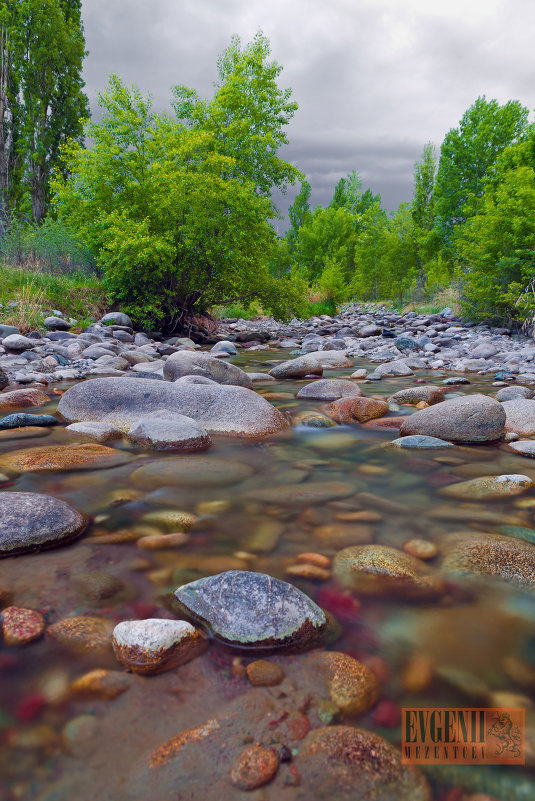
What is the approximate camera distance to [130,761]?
1.05 metres

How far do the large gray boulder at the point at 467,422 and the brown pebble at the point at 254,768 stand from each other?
3201mm

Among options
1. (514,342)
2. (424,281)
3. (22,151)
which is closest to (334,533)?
(514,342)

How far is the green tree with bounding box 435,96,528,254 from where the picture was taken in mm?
28125

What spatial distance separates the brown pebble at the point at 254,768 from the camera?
3.28 ft

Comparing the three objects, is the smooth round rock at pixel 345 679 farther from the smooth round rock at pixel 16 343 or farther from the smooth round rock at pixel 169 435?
the smooth round rock at pixel 16 343

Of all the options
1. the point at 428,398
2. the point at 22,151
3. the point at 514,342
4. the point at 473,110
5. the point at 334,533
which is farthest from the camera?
the point at 473,110

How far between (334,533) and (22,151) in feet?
85.1

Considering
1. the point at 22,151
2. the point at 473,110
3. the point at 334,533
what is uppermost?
the point at 473,110

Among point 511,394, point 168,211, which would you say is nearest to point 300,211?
point 168,211

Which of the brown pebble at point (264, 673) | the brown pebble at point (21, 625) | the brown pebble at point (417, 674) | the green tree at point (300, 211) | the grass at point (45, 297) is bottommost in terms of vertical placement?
the brown pebble at point (417, 674)

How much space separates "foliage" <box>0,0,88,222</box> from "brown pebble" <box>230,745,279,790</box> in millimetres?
→ 23709

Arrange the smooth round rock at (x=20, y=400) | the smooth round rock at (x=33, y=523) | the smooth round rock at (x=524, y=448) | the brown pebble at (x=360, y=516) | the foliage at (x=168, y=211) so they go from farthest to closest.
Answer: the foliage at (x=168, y=211)
the smooth round rock at (x=20, y=400)
the smooth round rock at (x=524, y=448)
the brown pebble at (x=360, y=516)
the smooth round rock at (x=33, y=523)

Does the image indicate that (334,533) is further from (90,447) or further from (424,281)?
(424,281)

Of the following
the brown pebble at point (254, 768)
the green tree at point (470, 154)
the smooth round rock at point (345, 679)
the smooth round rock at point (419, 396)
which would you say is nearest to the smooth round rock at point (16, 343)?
the smooth round rock at point (419, 396)
